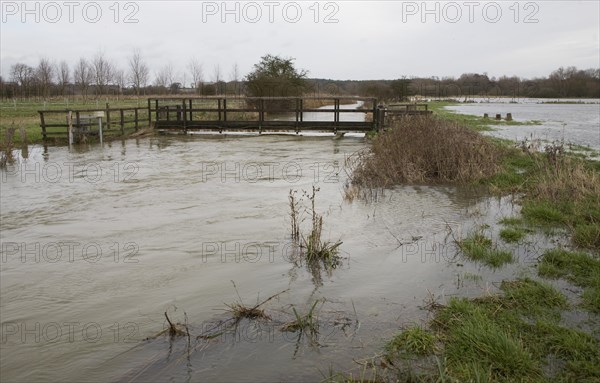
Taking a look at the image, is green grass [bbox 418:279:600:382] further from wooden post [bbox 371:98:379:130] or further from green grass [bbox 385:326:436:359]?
wooden post [bbox 371:98:379:130]

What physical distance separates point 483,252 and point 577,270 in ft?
3.70

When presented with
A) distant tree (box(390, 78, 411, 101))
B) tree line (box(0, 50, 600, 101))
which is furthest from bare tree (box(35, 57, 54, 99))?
distant tree (box(390, 78, 411, 101))

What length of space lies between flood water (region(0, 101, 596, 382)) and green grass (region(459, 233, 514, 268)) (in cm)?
21

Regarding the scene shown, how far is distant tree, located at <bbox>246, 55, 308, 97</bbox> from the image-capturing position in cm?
4209

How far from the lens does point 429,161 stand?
41.4ft

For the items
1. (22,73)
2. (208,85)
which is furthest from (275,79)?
(22,73)

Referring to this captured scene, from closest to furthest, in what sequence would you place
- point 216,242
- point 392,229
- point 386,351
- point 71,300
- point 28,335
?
point 386,351 < point 28,335 < point 71,300 < point 216,242 < point 392,229

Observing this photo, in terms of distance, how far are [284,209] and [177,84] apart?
80.6 meters

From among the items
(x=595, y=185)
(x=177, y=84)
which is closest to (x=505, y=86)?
(x=177, y=84)

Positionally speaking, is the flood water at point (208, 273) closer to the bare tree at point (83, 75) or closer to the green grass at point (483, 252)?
the green grass at point (483, 252)

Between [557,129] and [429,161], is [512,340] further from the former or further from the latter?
[557,129]

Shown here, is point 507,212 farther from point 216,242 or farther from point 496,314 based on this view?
point 216,242

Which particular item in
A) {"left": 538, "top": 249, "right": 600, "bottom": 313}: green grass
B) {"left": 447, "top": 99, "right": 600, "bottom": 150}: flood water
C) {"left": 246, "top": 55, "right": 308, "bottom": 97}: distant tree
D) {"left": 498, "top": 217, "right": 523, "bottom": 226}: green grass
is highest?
{"left": 246, "top": 55, "right": 308, "bottom": 97}: distant tree

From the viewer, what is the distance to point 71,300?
17.5 feet
